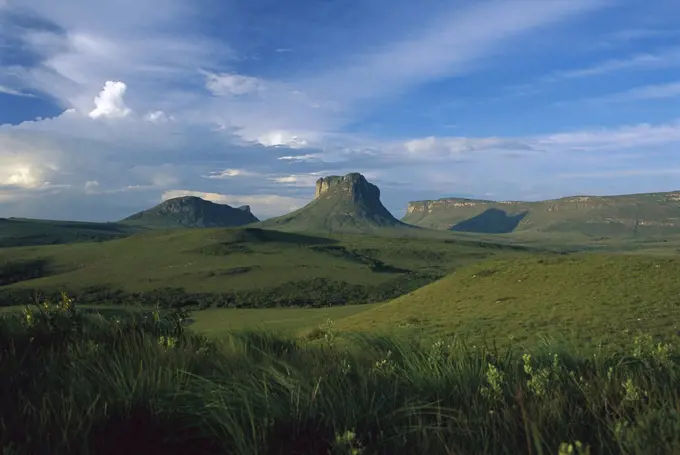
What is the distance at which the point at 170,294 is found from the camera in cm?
8769

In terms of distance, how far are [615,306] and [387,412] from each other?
23545mm

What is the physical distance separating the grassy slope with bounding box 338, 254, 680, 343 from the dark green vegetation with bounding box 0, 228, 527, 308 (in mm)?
42676

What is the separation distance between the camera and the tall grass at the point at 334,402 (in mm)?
3609

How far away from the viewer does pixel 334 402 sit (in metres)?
4.11

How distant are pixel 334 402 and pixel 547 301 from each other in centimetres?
2493

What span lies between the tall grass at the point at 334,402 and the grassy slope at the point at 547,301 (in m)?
13.2

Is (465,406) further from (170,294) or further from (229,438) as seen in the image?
(170,294)

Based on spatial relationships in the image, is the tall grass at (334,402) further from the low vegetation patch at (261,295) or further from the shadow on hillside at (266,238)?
the shadow on hillside at (266,238)

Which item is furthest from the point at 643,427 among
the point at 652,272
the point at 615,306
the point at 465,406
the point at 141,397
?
the point at 652,272

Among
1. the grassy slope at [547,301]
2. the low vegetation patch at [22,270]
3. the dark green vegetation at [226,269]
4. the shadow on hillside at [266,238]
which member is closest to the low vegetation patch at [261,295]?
the dark green vegetation at [226,269]

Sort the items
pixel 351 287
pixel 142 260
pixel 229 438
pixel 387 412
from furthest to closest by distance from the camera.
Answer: pixel 142 260, pixel 351 287, pixel 387 412, pixel 229 438

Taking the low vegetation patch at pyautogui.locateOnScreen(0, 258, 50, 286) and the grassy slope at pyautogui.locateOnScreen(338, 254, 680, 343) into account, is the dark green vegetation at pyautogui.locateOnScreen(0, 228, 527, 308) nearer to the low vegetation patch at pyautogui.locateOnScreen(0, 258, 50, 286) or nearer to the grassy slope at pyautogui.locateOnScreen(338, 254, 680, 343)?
the low vegetation patch at pyautogui.locateOnScreen(0, 258, 50, 286)

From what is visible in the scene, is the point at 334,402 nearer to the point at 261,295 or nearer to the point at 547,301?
the point at 547,301

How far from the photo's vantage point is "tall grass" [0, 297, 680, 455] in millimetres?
3609
